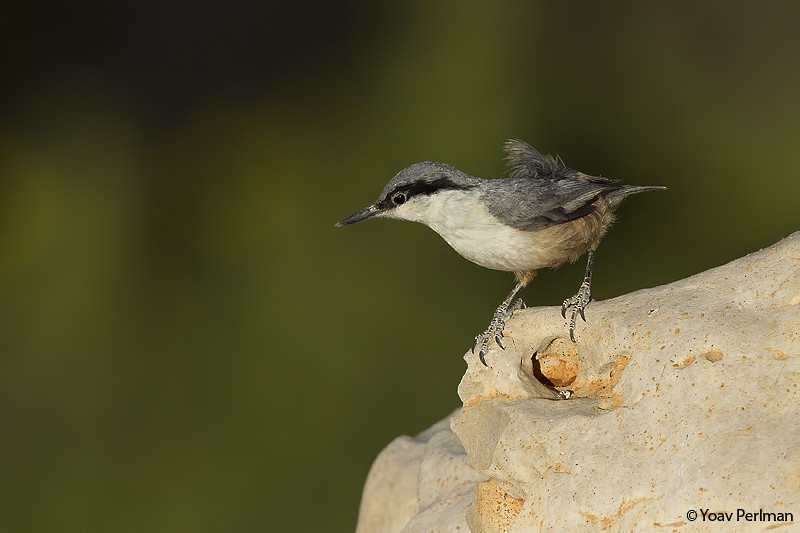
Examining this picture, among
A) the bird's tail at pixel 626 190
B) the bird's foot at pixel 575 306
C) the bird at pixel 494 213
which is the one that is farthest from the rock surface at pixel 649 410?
the bird's tail at pixel 626 190

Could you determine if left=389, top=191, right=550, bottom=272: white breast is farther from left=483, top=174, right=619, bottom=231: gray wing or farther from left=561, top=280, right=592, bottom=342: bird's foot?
left=561, top=280, right=592, bottom=342: bird's foot

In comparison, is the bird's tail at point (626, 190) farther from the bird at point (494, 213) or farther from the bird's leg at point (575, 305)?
the bird's leg at point (575, 305)

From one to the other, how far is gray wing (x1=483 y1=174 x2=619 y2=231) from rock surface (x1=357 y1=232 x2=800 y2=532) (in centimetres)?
28

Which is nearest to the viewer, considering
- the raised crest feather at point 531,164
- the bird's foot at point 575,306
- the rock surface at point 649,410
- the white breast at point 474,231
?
the rock surface at point 649,410

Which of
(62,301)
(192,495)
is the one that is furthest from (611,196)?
(62,301)

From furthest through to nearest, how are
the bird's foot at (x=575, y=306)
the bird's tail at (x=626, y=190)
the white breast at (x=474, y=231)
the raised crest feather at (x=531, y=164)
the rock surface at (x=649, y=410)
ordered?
1. the raised crest feather at (x=531, y=164)
2. the bird's tail at (x=626, y=190)
3. the white breast at (x=474, y=231)
4. the bird's foot at (x=575, y=306)
5. the rock surface at (x=649, y=410)

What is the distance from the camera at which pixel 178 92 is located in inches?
228

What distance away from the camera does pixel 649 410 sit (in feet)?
6.52

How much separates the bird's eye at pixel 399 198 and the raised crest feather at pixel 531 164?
0.49 meters

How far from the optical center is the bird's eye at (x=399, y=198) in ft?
8.26

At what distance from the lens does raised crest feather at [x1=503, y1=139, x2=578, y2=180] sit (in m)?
2.85

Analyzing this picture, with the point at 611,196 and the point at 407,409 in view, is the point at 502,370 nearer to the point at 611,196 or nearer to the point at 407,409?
the point at 611,196

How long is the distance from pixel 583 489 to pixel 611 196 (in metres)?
1.06

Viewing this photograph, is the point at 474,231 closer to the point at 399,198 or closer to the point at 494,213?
the point at 494,213
